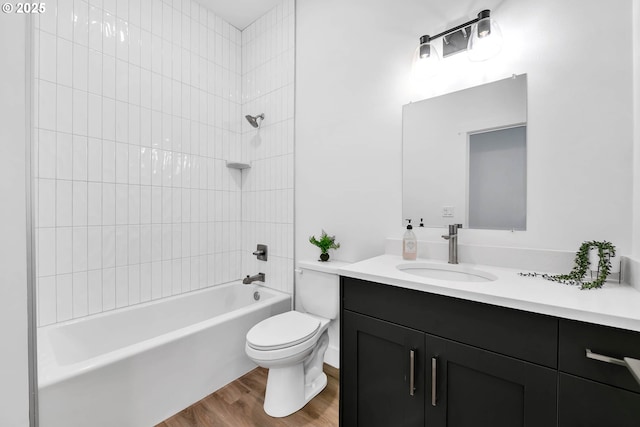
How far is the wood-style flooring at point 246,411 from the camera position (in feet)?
4.58

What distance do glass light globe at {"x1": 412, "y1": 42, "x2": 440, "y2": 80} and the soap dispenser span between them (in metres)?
0.85

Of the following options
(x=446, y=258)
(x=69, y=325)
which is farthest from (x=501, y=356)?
(x=69, y=325)

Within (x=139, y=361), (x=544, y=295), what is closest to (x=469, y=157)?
(x=544, y=295)

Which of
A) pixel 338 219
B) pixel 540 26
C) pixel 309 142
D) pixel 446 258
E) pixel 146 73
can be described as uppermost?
pixel 146 73

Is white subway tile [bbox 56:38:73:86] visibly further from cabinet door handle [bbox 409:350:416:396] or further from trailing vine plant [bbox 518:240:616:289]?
trailing vine plant [bbox 518:240:616:289]

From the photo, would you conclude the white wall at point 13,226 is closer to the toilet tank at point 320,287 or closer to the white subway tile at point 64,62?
the toilet tank at point 320,287

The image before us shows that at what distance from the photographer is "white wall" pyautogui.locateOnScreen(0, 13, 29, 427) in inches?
19.5

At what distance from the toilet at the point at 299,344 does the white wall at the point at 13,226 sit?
3.21 feet

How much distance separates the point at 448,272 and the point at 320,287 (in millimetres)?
822

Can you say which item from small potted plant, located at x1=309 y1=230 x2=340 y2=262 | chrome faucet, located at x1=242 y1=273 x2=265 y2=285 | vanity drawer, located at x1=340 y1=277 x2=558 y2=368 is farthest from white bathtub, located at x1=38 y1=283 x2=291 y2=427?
vanity drawer, located at x1=340 y1=277 x2=558 y2=368

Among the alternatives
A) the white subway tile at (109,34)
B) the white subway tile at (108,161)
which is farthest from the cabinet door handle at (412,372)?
the white subway tile at (109,34)

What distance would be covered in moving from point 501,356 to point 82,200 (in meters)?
2.31

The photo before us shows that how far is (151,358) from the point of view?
1392 millimetres

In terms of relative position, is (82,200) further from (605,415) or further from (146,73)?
(605,415)
